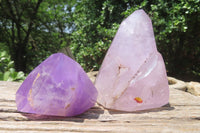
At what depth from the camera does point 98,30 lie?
241cm

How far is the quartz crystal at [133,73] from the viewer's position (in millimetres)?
739

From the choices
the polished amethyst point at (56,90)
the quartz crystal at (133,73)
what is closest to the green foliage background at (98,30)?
the quartz crystal at (133,73)

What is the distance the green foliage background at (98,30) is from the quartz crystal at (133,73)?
1413 mm

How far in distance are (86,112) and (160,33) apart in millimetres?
1756

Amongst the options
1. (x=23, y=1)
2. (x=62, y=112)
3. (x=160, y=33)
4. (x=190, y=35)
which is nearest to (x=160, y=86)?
(x=62, y=112)

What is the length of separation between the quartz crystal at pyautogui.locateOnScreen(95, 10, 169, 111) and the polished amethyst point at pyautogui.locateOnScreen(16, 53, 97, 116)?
0.40 ft

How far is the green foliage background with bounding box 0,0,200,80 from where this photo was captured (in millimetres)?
2115

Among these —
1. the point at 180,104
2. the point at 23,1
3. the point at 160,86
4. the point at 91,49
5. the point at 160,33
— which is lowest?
the point at 180,104

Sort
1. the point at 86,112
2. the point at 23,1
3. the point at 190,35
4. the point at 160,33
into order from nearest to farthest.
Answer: the point at 86,112, the point at 160,33, the point at 190,35, the point at 23,1

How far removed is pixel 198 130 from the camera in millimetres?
590

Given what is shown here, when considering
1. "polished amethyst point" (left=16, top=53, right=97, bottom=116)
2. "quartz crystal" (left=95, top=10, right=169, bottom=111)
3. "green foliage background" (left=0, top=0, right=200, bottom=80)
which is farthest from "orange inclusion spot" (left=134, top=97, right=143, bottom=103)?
"green foliage background" (left=0, top=0, right=200, bottom=80)

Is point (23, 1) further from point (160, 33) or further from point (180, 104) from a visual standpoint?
point (180, 104)

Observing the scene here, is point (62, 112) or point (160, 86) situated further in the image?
point (160, 86)

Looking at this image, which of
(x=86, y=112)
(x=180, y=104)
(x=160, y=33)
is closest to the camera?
(x=86, y=112)
